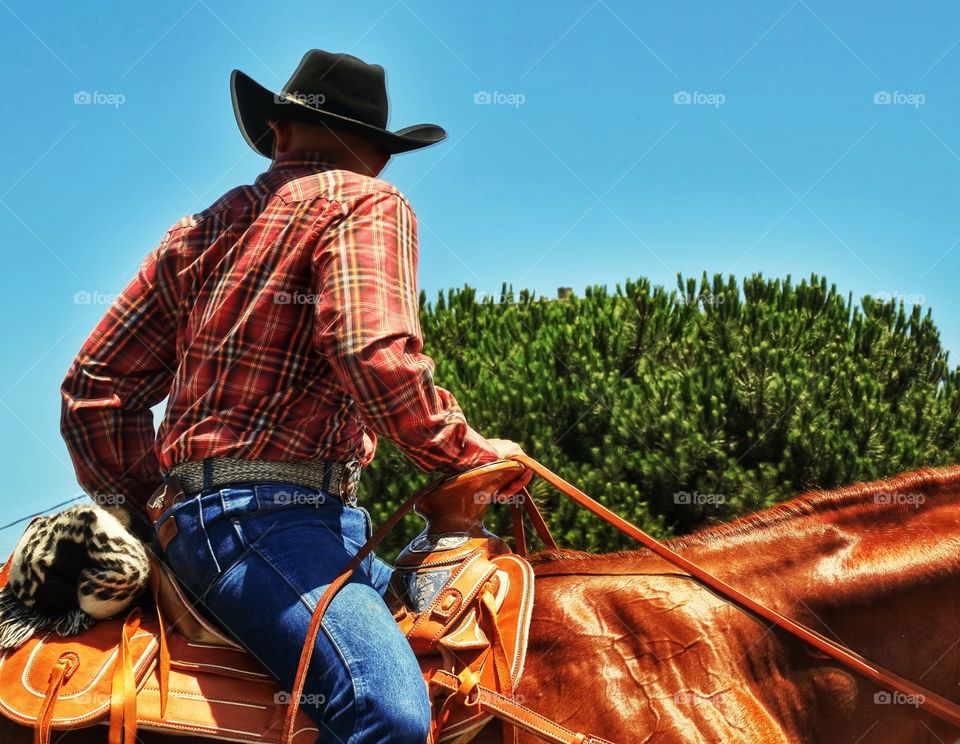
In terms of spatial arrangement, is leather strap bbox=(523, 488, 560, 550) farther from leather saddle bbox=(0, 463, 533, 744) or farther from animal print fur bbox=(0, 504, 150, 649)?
animal print fur bbox=(0, 504, 150, 649)

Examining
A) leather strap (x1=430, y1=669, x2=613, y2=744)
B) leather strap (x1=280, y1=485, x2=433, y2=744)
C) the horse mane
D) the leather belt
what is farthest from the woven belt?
the horse mane

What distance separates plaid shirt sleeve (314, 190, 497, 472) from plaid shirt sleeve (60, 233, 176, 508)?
31.5 inches

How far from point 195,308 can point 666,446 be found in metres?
5.01

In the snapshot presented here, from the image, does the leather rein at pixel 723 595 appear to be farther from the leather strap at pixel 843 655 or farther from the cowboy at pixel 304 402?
the cowboy at pixel 304 402

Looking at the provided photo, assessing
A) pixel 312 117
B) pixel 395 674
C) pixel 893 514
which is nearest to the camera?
pixel 395 674

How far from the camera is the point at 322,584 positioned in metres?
2.78

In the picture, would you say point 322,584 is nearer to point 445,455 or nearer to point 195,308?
point 445,455

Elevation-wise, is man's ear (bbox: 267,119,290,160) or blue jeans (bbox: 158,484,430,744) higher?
man's ear (bbox: 267,119,290,160)

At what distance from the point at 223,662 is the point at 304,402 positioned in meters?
0.82

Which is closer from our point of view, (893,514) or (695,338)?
(893,514)

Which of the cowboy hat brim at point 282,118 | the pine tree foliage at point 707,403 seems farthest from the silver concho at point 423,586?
the pine tree foliage at point 707,403

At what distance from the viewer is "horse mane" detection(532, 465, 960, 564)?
347 cm

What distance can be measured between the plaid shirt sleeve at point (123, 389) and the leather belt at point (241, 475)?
14.8 inches

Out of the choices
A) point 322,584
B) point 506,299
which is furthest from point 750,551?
point 506,299
